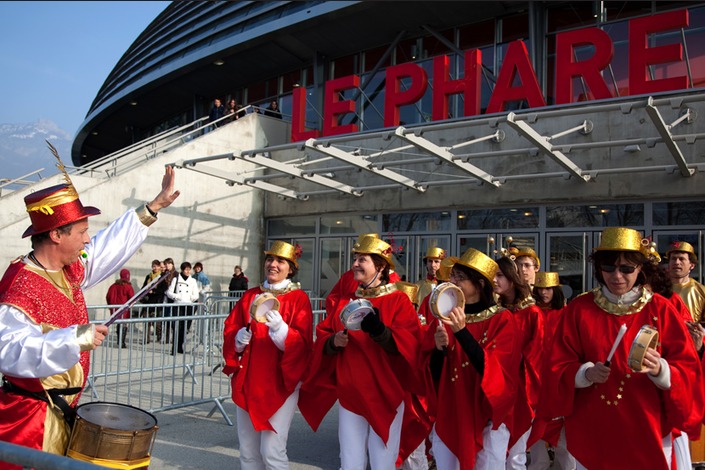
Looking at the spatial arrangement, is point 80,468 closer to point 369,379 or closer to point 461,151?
point 369,379

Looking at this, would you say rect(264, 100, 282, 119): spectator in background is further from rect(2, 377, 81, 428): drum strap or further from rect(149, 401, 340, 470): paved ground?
rect(2, 377, 81, 428): drum strap

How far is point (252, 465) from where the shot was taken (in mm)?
5023

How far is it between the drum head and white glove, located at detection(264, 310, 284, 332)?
1.39 m

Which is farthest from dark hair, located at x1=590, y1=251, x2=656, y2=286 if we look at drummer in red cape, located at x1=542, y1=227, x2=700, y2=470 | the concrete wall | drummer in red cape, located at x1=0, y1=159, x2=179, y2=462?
the concrete wall

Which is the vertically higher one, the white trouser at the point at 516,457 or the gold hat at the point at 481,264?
the gold hat at the point at 481,264

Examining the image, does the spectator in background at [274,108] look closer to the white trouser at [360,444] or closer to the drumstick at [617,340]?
the white trouser at [360,444]

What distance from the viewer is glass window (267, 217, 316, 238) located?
66.5 ft

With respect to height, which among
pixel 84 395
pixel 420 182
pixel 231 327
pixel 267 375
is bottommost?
pixel 84 395

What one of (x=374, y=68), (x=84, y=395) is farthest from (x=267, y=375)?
(x=374, y=68)

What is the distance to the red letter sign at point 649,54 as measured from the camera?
14.1m

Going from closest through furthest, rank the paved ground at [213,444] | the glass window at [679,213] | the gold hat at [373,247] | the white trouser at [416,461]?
the gold hat at [373,247] < the white trouser at [416,461] < the paved ground at [213,444] < the glass window at [679,213]

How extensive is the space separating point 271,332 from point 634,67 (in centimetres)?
1277

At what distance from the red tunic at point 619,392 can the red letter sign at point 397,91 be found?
46.3ft

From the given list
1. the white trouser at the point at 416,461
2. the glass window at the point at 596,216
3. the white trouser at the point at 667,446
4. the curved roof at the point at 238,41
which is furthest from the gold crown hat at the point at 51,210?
the curved roof at the point at 238,41
